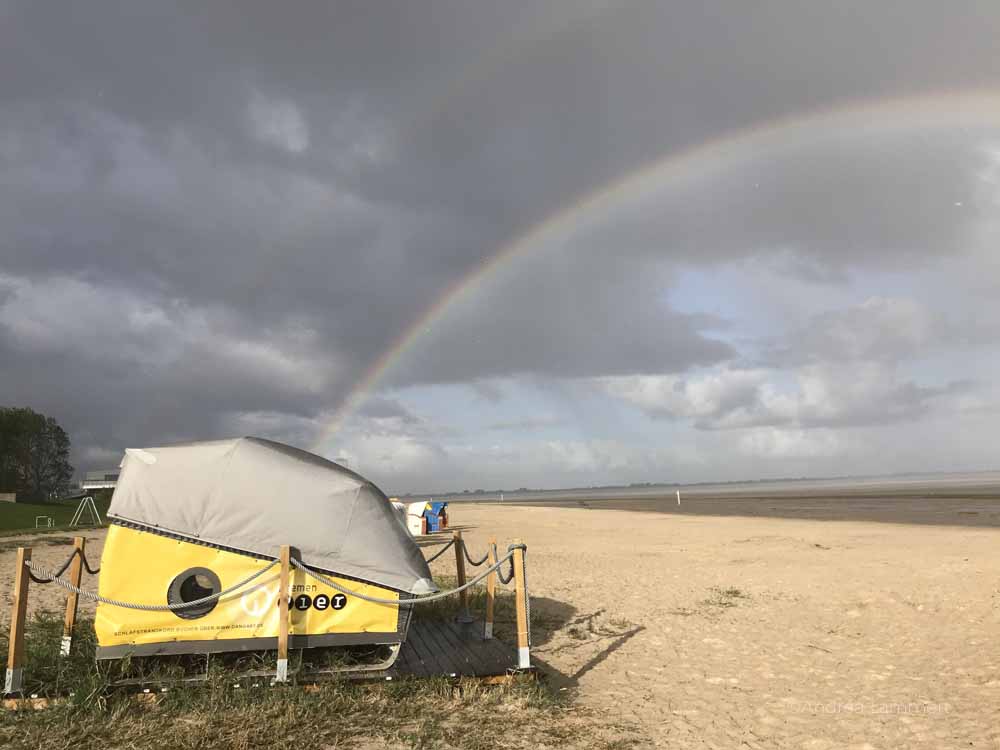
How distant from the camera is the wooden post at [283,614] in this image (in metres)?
6.90

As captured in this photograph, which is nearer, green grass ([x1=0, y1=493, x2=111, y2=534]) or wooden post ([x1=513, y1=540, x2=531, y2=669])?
wooden post ([x1=513, y1=540, x2=531, y2=669])

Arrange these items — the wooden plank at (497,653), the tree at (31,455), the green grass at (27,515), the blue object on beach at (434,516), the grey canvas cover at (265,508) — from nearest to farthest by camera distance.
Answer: the grey canvas cover at (265,508) < the wooden plank at (497,653) < the blue object on beach at (434,516) < the green grass at (27,515) < the tree at (31,455)

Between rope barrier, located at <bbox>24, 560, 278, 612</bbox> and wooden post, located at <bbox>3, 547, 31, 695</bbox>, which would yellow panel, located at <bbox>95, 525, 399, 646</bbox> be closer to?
rope barrier, located at <bbox>24, 560, 278, 612</bbox>

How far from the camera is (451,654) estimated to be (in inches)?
335

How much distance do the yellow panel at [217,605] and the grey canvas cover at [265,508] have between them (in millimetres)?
168

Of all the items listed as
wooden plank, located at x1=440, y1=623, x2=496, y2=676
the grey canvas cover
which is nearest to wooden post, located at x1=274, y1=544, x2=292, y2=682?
the grey canvas cover

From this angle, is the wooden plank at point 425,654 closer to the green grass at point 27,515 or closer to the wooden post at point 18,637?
the wooden post at point 18,637

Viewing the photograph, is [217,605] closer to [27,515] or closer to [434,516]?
[434,516]

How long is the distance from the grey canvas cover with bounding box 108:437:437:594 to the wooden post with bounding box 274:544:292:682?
0.32m

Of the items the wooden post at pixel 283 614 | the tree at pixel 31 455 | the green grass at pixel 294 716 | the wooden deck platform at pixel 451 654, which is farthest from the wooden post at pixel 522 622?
the tree at pixel 31 455

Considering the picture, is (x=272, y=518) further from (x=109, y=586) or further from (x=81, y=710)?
(x=81, y=710)

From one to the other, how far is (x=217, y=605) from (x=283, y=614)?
780mm

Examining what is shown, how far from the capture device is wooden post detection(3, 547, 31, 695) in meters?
6.62

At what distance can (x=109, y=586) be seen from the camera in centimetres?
694
